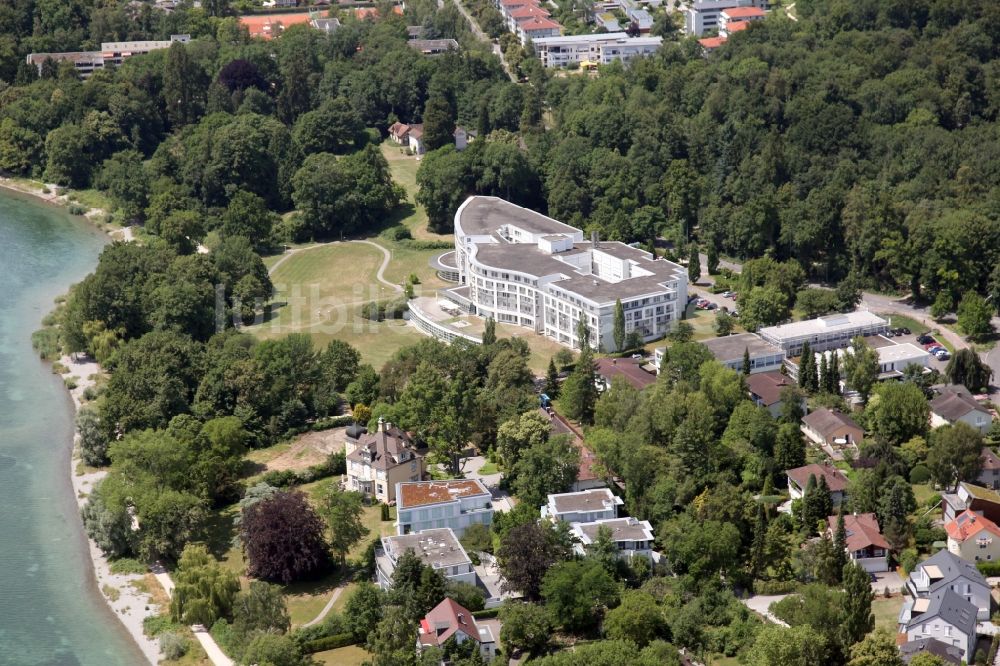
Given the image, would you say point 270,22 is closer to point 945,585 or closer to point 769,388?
point 769,388

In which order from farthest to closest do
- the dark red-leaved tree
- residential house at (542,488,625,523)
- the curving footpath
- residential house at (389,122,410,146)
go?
residential house at (389,122,410,146) → the curving footpath → residential house at (542,488,625,523) → the dark red-leaved tree

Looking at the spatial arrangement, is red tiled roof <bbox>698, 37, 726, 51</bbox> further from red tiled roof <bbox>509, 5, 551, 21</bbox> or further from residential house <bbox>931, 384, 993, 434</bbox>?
residential house <bbox>931, 384, 993, 434</bbox>

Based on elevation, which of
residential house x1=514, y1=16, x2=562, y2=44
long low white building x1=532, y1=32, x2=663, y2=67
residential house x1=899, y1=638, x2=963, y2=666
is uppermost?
residential house x1=514, y1=16, x2=562, y2=44

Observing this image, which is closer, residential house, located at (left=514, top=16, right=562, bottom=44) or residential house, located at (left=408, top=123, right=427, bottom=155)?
residential house, located at (left=408, top=123, right=427, bottom=155)

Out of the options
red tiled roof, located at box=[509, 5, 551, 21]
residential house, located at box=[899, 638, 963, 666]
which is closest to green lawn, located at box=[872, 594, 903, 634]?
residential house, located at box=[899, 638, 963, 666]

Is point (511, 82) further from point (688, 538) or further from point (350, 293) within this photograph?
point (688, 538)

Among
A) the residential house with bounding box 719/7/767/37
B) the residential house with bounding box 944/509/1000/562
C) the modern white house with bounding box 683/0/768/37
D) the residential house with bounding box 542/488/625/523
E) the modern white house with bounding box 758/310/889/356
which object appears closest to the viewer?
the residential house with bounding box 944/509/1000/562

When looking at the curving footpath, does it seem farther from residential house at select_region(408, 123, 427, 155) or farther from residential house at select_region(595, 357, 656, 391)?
residential house at select_region(595, 357, 656, 391)

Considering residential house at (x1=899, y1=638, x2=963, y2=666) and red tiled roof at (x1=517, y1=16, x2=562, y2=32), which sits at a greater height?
red tiled roof at (x1=517, y1=16, x2=562, y2=32)

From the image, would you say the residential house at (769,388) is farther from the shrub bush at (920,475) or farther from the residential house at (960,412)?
the shrub bush at (920,475)
